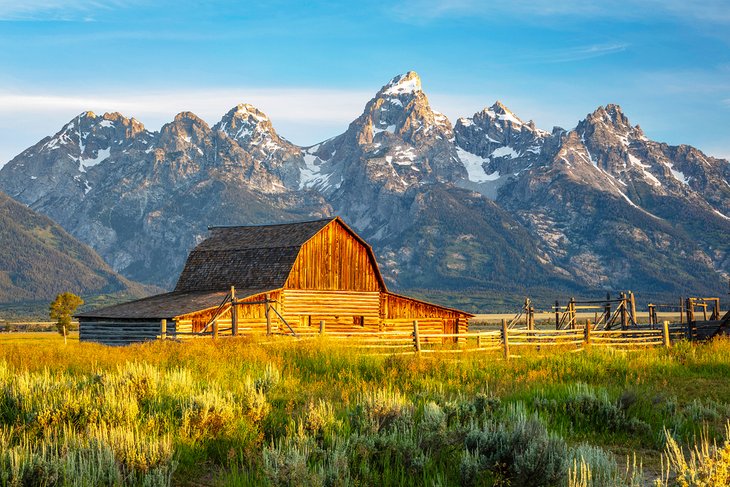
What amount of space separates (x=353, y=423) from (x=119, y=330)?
1264 inches

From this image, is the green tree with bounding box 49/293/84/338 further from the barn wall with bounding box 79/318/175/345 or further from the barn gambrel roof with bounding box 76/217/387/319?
the barn wall with bounding box 79/318/175/345

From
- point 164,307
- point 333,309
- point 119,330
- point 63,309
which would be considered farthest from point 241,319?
point 63,309

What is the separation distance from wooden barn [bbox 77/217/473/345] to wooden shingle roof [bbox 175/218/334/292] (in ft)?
0.22

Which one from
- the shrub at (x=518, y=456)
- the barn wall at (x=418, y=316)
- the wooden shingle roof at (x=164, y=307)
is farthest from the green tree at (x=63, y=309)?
the shrub at (x=518, y=456)

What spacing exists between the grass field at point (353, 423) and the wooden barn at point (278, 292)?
1983 centimetres

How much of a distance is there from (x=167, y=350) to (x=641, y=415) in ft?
41.0

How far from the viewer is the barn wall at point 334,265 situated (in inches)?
1695

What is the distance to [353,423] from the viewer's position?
10.7 metres

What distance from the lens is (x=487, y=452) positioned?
29.2 ft

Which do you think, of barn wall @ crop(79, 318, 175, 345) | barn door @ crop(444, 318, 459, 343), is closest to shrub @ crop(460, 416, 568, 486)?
barn wall @ crop(79, 318, 175, 345)

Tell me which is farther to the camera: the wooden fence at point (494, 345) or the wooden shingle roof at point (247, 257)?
the wooden shingle roof at point (247, 257)

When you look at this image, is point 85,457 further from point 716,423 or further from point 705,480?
point 716,423

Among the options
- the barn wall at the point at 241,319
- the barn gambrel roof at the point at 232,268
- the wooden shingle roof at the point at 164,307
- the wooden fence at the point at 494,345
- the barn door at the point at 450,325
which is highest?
the barn gambrel roof at the point at 232,268

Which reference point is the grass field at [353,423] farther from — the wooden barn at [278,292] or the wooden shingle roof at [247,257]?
the wooden shingle roof at [247,257]
